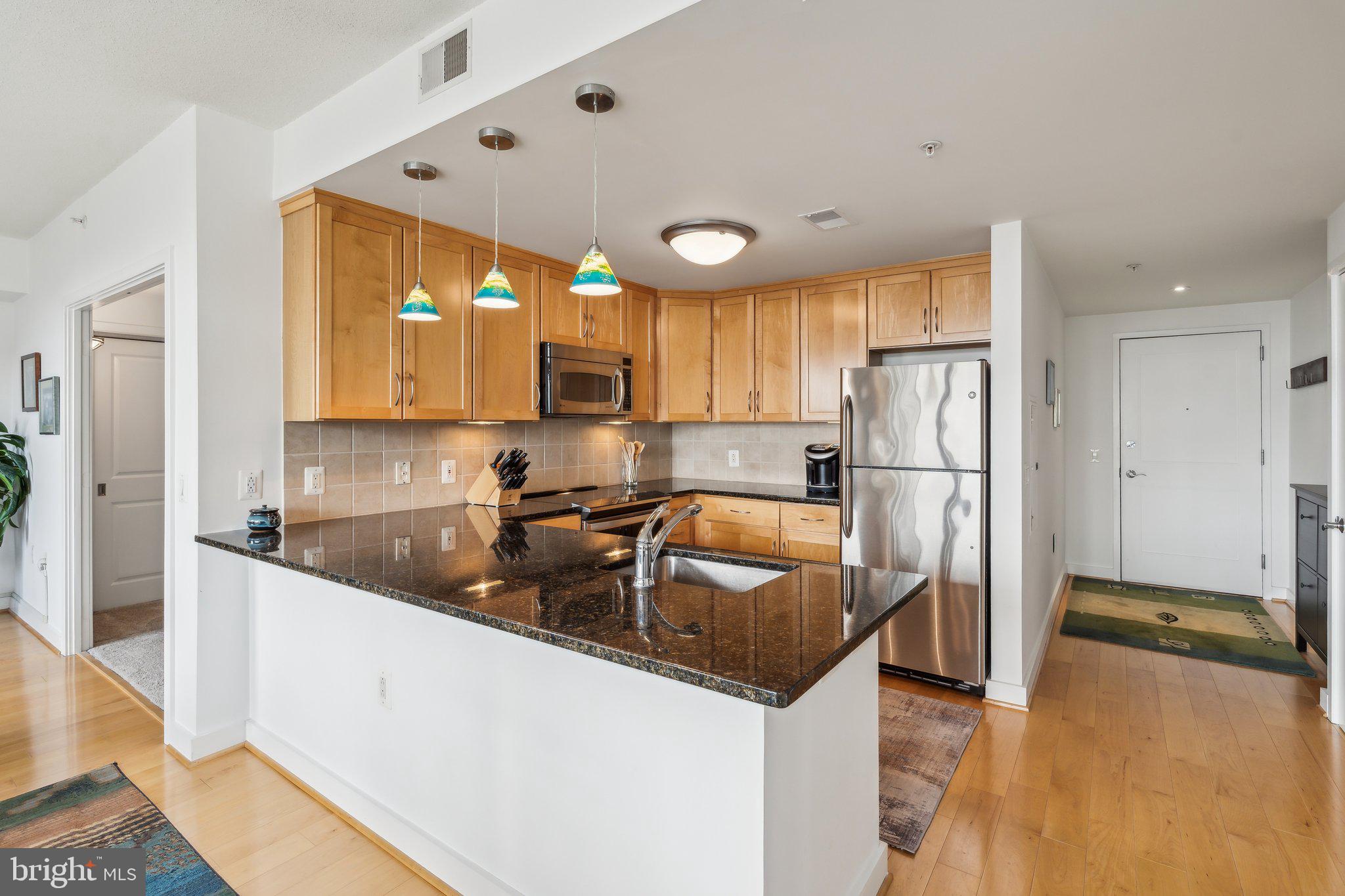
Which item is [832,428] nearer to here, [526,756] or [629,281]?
[629,281]

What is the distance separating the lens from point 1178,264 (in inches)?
Answer: 150

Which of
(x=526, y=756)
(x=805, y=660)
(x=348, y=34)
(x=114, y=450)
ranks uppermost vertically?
(x=348, y=34)

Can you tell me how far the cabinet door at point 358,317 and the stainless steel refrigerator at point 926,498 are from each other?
223 centimetres

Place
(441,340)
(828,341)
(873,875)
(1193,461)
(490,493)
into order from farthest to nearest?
(1193,461), (828,341), (490,493), (441,340), (873,875)

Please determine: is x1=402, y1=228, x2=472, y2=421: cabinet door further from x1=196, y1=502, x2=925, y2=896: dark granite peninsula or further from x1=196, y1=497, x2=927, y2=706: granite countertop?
x1=196, y1=502, x2=925, y2=896: dark granite peninsula

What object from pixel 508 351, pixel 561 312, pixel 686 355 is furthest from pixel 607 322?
pixel 508 351

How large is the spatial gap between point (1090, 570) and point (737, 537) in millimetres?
3481

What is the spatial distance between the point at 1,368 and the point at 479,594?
201 inches

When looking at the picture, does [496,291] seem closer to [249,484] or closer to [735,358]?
[249,484]

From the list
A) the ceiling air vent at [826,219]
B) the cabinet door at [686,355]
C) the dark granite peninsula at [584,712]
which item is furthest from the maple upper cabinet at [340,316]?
the cabinet door at [686,355]

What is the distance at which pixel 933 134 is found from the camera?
84.5 inches

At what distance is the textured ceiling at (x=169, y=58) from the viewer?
194 cm

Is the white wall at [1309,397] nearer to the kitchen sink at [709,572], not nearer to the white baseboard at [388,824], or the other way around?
the kitchen sink at [709,572]

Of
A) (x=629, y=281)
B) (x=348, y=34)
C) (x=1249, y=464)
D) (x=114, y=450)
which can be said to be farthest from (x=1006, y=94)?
(x=114, y=450)
